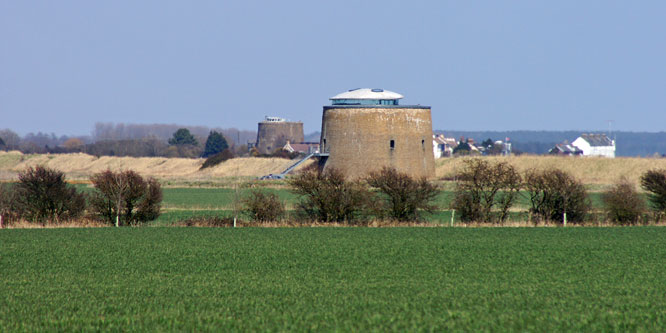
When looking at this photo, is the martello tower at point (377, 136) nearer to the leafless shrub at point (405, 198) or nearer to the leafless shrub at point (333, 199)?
the leafless shrub at point (405, 198)

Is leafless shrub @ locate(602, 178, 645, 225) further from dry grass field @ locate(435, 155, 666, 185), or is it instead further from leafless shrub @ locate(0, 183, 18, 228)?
dry grass field @ locate(435, 155, 666, 185)

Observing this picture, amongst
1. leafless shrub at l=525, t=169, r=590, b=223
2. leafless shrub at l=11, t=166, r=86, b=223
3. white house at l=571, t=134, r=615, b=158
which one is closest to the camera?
leafless shrub at l=11, t=166, r=86, b=223

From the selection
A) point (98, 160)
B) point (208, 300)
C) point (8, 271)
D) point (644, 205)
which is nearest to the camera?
point (208, 300)

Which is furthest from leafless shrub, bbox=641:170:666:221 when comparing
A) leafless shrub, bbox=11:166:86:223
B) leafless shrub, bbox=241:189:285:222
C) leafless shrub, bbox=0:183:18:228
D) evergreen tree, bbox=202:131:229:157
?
evergreen tree, bbox=202:131:229:157

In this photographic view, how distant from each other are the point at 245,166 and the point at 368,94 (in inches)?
1013

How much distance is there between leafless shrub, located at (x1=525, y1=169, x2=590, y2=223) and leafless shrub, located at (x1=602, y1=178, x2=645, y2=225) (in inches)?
36.5

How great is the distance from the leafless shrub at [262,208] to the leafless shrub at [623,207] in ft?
37.6

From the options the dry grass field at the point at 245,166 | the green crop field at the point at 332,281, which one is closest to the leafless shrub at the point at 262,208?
the green crop field at the point at 332,281

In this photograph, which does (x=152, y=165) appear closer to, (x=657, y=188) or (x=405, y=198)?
(x=405, y=198)

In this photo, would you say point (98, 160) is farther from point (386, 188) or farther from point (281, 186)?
point (386, 188)

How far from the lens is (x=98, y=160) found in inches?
4186

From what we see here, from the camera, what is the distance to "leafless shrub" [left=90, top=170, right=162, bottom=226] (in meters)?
32.8

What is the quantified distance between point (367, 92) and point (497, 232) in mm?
36301

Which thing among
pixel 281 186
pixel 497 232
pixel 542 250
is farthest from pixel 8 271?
pixel 281 186
